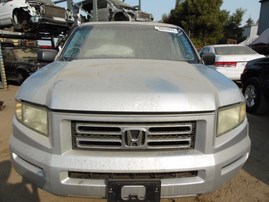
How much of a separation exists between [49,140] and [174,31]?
8.04 feet

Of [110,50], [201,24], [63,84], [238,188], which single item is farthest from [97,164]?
[201,24]

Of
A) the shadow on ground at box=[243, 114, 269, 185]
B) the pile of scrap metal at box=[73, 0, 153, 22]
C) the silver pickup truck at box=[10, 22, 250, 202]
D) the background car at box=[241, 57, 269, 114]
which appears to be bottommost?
the shadow on ground at box=[243, 114, 269, 185]

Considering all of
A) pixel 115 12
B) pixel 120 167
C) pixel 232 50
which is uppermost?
pixel 115 12

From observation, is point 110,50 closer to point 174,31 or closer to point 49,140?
point 174,31

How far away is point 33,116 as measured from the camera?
7.33 ft

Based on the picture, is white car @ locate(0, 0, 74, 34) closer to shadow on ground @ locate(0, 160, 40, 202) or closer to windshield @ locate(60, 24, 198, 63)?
windshield @ locate(60, 24, 198, 63)

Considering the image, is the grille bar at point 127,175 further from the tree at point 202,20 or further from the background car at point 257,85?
the tree at point 202,20

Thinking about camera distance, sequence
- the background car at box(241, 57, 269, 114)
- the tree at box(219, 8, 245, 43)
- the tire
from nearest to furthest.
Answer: the background car at box(241, 57, 269, 114), the tire, the tree at box(219, 8, 245, 43)

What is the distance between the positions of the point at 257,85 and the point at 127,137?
4.91m

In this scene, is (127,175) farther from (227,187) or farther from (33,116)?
(227,187)

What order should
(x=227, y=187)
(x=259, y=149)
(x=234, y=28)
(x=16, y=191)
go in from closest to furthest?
(x=16, y=191), (x=227, y=187), (x=259, y=149), (x=234, y=28)

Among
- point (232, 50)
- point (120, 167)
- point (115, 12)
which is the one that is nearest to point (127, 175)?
point (120, 167)

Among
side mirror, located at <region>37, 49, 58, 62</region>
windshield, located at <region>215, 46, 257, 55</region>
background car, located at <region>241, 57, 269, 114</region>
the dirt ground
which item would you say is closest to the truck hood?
side mirror, located at <region>37, 49, 58, 62</region>

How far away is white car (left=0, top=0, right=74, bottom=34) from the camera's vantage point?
11305 mm
